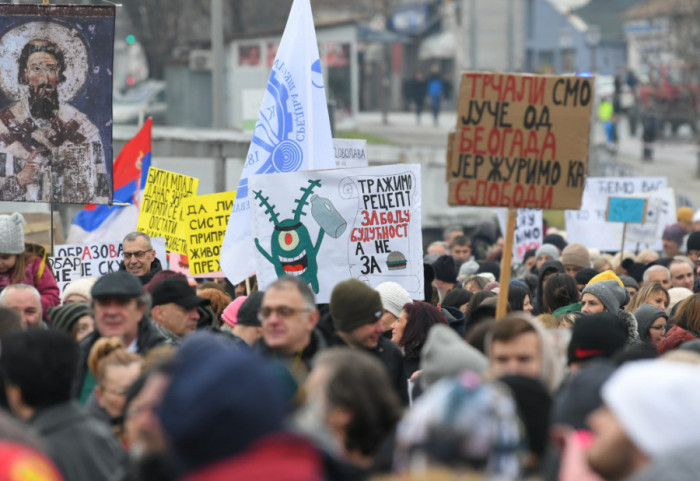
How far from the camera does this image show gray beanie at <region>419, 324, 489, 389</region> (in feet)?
15.8

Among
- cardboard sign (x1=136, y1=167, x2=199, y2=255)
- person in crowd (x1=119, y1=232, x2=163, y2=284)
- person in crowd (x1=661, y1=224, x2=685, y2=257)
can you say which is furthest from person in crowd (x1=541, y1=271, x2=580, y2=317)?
person in crowd (x1=661, y1=224, x2=685, y2=257)

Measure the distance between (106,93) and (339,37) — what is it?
23.7 metres

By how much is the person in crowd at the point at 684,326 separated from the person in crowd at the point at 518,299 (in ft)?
4.72

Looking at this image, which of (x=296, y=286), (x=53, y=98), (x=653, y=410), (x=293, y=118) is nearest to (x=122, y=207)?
(x=53, y=98)

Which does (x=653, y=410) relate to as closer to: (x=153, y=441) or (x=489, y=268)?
(x=153, y=441)

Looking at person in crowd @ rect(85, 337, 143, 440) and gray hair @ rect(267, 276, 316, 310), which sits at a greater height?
gray hair @ rect(267, 276, 316, 310)

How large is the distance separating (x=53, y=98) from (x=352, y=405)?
5.92 metres

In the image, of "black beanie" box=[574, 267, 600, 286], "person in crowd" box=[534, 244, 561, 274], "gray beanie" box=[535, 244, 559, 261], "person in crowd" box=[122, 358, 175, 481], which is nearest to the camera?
"person in crowd" box=[122, 358, 175, 481]

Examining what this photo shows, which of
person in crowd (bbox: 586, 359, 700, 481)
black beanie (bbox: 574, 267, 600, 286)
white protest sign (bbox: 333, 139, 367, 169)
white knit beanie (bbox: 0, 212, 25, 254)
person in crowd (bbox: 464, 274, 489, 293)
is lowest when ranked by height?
person in crowd (bbox: 464, 274, 489, 293)

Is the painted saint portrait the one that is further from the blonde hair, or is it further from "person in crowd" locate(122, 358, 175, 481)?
"person in crowd" locate(122, 358, 175, 481)

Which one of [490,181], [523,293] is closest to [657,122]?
[523,293]

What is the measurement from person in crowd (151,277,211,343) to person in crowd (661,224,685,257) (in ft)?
28.0

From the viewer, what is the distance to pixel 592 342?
213 inches

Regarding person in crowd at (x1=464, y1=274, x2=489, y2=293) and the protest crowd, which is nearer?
the protest crowd
